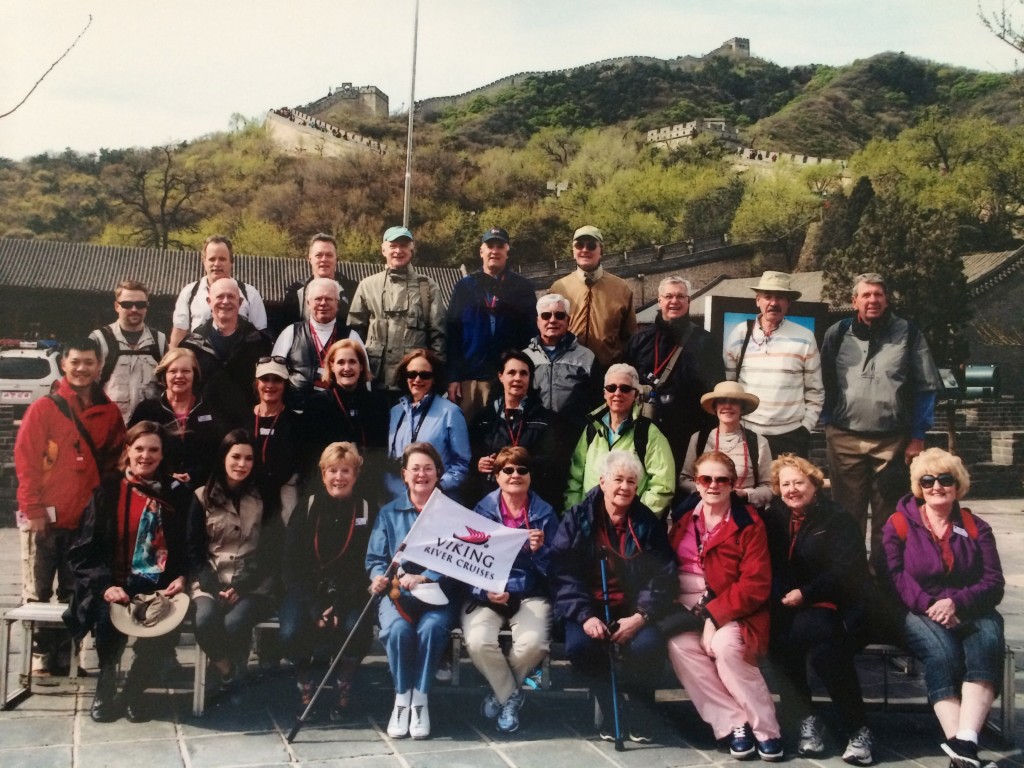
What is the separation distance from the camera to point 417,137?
30.0m

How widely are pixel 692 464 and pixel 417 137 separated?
2731 cm

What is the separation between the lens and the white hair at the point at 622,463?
388cm

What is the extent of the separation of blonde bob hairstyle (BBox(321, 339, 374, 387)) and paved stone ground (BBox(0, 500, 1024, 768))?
135 centimetres

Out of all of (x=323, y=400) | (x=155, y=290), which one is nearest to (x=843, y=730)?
(x=323, y=400)

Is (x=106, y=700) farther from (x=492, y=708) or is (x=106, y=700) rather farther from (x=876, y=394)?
(x=876, y=394)

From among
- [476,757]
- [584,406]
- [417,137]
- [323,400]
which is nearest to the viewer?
[476,757]

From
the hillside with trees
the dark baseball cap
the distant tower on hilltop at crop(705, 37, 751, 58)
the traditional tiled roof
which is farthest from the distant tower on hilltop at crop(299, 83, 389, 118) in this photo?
the dark baseball cap

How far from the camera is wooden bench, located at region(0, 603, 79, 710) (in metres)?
3.88

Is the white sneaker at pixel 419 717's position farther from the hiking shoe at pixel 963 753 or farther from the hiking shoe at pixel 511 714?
the hiking shoe at pixel 963 753

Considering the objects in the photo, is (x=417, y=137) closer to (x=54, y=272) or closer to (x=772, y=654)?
(x=54, y=272)

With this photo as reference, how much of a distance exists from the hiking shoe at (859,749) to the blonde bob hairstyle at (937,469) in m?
1.02

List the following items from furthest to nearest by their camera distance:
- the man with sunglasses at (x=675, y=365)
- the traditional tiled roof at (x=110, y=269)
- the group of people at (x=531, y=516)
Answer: the traditional tiled roof at (x=110, y=269) → the man with sunglasses at (x=675, y=365) → the group of people at (x=531, y=516)

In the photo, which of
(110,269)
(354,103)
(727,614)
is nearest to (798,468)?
(727,614)

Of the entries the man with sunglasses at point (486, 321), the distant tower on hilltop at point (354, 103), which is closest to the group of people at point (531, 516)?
the man with sunglasses at point (486, 321)
